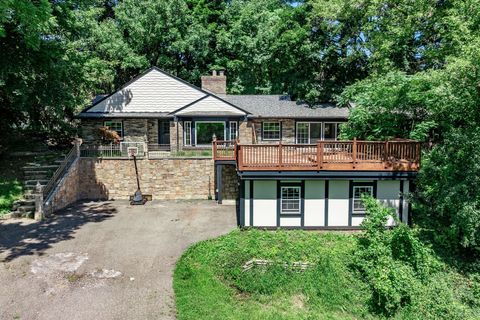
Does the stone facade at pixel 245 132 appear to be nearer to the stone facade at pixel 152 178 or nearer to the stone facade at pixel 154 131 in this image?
the stone facade at pixel 154 131

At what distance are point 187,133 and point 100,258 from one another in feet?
33.9

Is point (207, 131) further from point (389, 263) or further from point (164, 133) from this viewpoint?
point (389, 263)

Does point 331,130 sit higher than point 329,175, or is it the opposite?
point 331,130

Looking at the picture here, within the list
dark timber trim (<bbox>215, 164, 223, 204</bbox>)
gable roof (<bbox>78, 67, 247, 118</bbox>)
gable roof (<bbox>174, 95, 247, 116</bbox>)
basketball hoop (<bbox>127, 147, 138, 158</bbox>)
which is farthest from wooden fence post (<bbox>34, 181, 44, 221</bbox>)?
gable roof (<bbox>174, 95, 247, 116</bbox>)

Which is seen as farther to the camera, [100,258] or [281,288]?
[100,258]

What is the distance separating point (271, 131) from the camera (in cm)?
2056

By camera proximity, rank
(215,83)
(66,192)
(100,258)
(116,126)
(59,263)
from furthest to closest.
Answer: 1. (215,83)
2. (116,126)
3. (66,192)
4. (100,258)
5. (59,263)

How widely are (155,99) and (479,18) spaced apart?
16.4m

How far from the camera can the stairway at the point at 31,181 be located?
14.4m

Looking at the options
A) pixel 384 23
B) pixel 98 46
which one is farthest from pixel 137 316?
pixel 98 46

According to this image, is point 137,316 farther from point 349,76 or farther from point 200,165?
point 349,76

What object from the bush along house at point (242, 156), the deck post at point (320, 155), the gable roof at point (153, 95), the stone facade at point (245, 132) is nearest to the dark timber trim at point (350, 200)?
the bush along house at point (242, 156)

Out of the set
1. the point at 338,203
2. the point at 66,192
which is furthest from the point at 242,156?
the point at 66,192

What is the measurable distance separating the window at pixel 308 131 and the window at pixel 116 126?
36.6ft
